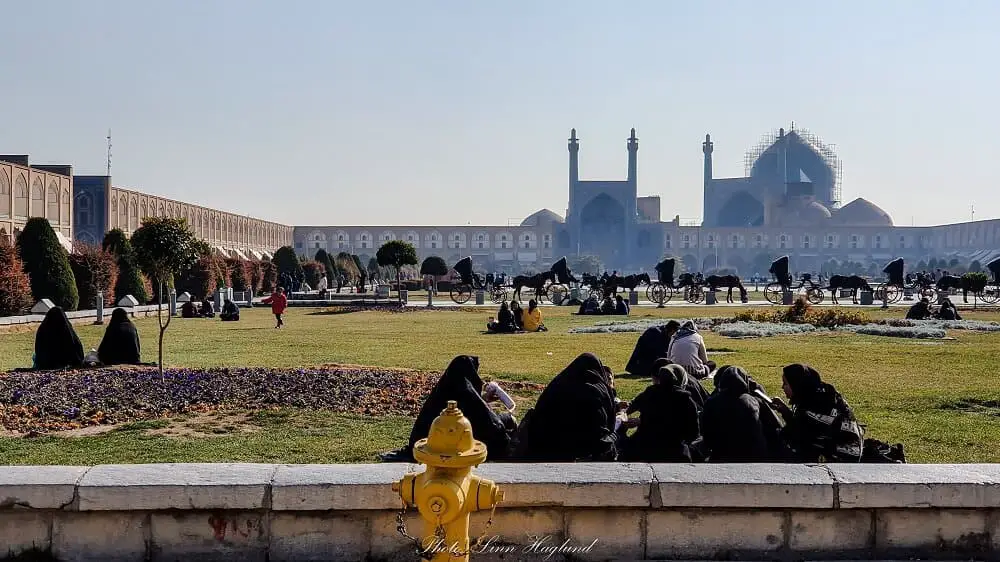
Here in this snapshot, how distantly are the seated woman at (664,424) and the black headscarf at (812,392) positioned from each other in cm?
47

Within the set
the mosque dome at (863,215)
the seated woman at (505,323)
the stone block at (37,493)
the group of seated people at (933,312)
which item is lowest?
the stone block at (37,493)

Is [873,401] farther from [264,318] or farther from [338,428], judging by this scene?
[264,318]

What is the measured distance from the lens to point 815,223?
92.1m

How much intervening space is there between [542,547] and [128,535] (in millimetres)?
1370

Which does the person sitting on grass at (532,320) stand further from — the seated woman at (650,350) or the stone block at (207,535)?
the stone block at (207,535)

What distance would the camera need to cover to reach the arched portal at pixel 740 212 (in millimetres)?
97938

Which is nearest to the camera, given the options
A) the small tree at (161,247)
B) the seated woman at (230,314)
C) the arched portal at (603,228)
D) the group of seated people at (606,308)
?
the small tree at (161,247)

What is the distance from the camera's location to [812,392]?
A: 4.16 metres

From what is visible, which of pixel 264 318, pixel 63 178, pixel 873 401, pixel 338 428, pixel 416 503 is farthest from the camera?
pixel 63 178

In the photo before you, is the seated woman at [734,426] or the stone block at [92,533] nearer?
the stone block at [92,533]

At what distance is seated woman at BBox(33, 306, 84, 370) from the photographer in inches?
334

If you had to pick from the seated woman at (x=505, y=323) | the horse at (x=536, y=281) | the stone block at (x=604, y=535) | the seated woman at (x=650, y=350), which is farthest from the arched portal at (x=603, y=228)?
the stone block at (x=604, y=535)

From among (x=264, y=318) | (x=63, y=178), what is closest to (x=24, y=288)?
(x=264, y=318)

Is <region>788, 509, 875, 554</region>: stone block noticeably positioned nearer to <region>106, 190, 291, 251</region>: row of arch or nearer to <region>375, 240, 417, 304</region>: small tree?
<region>375, 240, 417, 304</region>: small tree
